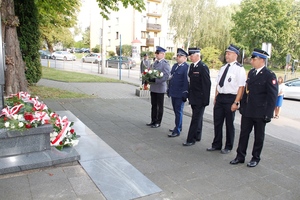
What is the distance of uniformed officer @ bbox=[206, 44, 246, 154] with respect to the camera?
4598mm

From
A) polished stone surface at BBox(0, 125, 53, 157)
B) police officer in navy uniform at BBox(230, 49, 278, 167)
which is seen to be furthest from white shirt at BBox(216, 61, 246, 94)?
polished stone surface at BBox(0, 125, 53, 157)

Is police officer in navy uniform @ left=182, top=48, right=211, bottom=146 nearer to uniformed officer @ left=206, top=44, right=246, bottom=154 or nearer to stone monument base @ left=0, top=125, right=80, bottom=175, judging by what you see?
uniformed officer @ left=206, top=44, right=246, bottom=154

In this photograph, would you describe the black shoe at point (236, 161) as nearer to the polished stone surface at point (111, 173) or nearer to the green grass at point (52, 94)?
the polished stone surface at point (111, 173)

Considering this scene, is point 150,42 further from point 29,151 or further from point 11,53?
point 29,151

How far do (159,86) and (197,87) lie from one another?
4.74ft

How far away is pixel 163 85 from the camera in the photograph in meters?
6.44

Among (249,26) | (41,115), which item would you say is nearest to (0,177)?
(41,115)

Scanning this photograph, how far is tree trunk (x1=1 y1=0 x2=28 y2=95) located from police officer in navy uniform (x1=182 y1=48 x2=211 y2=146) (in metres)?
5.85

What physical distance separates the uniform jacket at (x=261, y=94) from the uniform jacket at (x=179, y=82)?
149 cm

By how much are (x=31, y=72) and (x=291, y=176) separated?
34.8 feet

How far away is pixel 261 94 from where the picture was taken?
166 inches

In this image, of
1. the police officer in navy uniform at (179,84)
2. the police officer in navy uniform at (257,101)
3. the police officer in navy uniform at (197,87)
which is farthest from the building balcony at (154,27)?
the police officer in navy uniform at (257,101)

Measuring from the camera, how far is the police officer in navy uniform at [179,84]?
5.65 metres

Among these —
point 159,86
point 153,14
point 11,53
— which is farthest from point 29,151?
point 153,14
